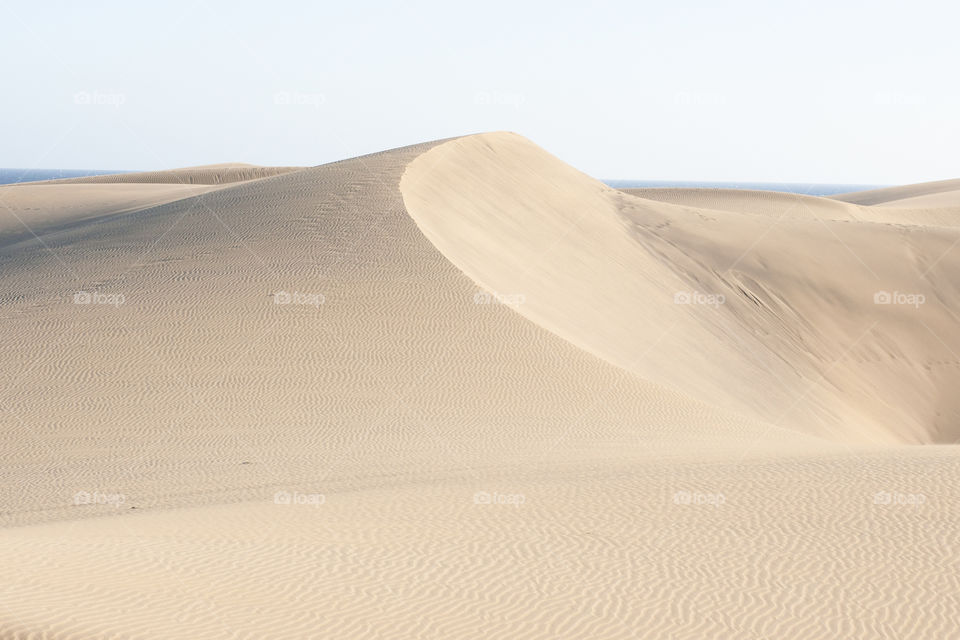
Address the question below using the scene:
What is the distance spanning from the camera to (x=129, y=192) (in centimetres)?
3000

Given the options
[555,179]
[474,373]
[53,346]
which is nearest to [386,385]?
[474,373]

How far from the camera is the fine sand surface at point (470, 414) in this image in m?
5.66

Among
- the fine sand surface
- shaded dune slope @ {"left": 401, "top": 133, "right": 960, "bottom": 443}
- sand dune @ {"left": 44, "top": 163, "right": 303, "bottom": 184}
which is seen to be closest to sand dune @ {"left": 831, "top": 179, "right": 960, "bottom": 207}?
shaded dune slope @ {"left": 401, "top": 133, "right": 960, "bottom": 443}

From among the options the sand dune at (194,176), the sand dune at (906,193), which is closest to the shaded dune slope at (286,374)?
the sand dune at (194,176)

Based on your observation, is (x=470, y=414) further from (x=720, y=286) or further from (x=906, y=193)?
(x=906, y=193)

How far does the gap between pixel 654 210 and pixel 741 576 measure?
21276mm

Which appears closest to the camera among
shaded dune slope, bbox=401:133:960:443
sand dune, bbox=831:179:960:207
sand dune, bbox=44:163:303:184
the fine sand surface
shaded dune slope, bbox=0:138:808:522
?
the fine sand surface

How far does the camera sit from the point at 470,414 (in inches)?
461

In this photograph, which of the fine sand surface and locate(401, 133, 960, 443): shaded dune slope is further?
locate(401, 133, 960, 443): shaded dune slope

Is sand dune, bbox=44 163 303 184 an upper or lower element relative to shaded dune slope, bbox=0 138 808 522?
lower

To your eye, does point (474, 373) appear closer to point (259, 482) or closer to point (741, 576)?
point (259, 482)

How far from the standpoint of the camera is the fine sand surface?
5.66m

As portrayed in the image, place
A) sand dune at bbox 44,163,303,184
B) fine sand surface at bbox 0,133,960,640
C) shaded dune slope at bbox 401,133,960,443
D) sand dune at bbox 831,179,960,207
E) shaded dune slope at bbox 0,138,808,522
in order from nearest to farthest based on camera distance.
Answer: fine sand surface at bbox 0,133,960,640, shaded dune slope at bbox 0,138,808,522, shaded dune slope at bbox 401,133,960,443, sand dune at bbox 44,163,303,184, sand dune at bbox 831,179,960,207

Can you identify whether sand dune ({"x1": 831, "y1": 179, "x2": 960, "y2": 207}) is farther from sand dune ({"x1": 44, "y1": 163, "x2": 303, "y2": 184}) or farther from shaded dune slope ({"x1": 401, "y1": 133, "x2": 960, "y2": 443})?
sand dune ({"x1": 44, "y1": 163, "x2": 303, "y2": 184})
